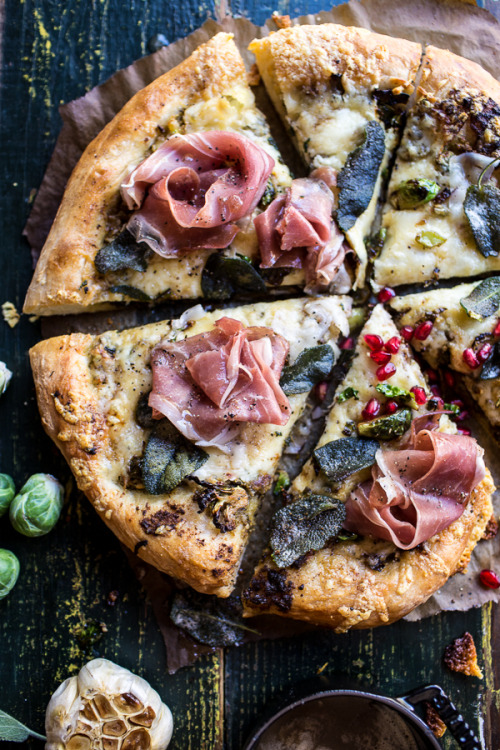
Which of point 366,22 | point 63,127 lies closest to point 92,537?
point 63,127

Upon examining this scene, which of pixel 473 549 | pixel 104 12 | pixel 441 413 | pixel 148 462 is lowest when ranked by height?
pixel 473 549

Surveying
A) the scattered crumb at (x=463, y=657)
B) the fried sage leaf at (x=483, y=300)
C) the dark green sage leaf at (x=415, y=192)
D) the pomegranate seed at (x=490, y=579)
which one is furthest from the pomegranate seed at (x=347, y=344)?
the scattered crumb at (x=463, y=657)

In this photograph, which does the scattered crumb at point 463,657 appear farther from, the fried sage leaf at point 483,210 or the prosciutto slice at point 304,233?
the fried sage leaf at point 483,210

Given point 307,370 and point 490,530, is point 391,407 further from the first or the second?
point 490,530

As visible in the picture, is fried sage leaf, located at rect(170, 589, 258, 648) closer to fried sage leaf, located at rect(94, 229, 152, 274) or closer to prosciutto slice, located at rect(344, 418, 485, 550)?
prosciutto slice, located at rect(344, 418, 485, 550)

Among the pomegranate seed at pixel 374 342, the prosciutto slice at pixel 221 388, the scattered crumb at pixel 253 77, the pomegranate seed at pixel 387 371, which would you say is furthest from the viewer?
the scattered crumb at pixel 253 77

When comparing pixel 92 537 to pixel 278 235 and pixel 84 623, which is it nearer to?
pixel 84 623
